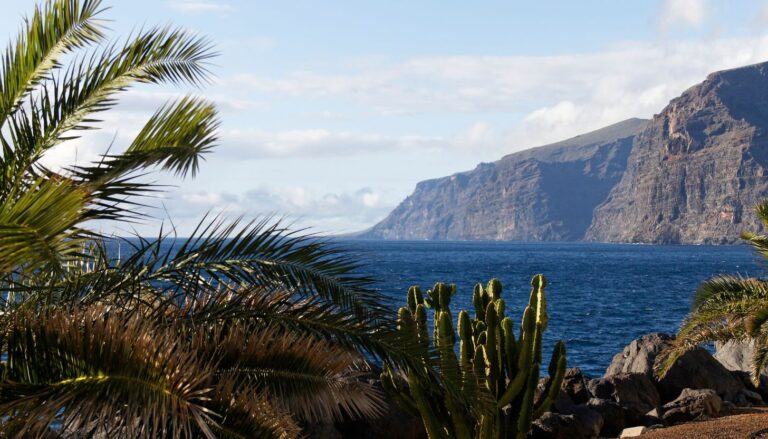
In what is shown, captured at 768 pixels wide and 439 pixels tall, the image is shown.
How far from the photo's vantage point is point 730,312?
41.4 ft

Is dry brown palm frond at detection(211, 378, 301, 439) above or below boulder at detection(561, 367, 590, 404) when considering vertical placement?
above

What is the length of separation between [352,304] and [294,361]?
2.06 feet

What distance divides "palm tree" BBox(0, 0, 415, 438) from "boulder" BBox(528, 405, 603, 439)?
696 centimetres

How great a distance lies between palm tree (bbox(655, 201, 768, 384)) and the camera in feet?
40.8

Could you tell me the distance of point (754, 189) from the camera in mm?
164875

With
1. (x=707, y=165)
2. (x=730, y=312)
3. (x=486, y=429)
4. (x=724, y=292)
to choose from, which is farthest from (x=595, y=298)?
(x=707, y=165)

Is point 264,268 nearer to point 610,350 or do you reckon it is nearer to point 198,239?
point 198,239

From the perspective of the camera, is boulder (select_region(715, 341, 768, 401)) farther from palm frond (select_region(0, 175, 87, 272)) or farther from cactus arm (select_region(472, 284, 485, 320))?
palm frond (select_region(0, 175, 87, 272))

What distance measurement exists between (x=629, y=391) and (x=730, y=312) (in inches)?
132

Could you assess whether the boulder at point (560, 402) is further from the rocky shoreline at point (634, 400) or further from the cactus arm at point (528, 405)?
the cactus arm at point (528, 405)

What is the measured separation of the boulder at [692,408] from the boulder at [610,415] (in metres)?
0.65

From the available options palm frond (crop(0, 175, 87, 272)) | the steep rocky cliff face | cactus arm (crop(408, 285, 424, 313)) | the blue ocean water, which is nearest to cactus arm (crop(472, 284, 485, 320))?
cactus arm (crop(408, 285, 424, 313))

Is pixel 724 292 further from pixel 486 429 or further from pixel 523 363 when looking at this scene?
pixel 486 429

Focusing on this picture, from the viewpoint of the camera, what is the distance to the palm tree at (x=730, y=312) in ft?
40.8
